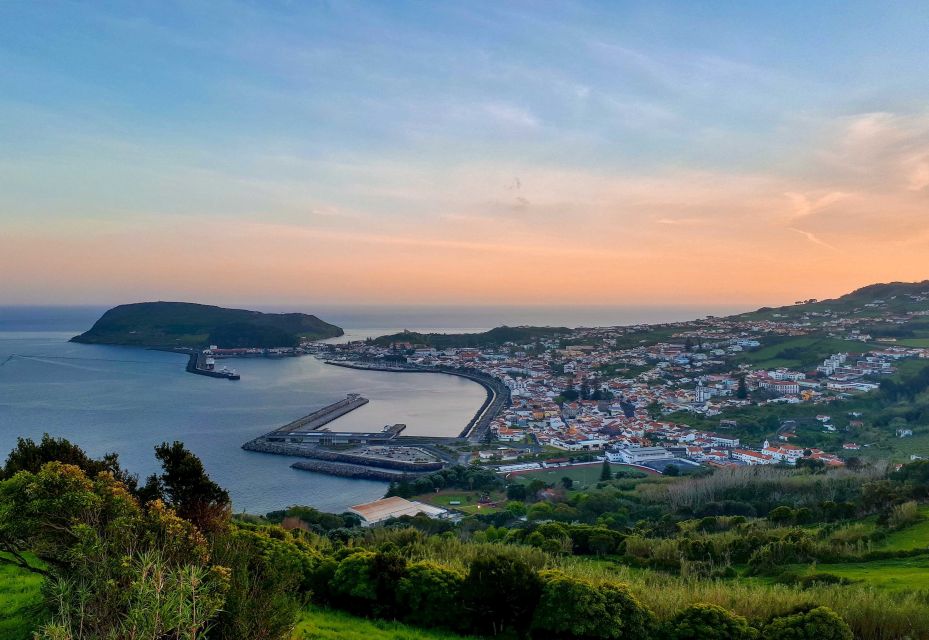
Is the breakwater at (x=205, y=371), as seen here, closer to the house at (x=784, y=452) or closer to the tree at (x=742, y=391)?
the tree at (x=742, y=391)

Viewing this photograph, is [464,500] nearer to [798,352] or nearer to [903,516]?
[903,516]

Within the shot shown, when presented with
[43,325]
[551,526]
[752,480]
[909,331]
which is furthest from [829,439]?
[43,325]

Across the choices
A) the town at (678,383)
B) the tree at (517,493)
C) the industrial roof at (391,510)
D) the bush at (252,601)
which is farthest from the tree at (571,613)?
the town at (678,383)

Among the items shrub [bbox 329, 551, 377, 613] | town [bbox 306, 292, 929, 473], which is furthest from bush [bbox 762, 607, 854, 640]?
town [bbox 306, 292, 929, 473]

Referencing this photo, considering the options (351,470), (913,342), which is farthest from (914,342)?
(351,470)

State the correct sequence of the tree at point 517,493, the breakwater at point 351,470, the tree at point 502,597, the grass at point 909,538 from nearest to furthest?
the tree at point 502,597 < the grass at point 909,538 < the tree at point 517,493 < the breakwater at point 351,470
